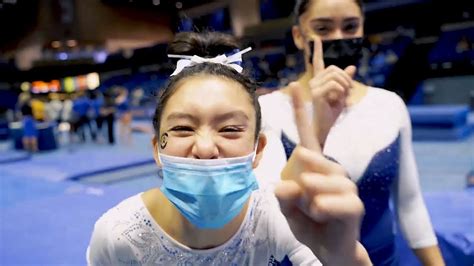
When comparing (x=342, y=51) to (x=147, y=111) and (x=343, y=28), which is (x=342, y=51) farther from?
(x=147, y=111)

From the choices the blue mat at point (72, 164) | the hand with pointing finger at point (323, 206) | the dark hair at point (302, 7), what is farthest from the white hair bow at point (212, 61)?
the blue mat at point (72, 164)

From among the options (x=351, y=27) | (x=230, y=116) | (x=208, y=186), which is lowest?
(x=208, y=186)

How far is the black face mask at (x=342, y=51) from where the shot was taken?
3.52 feet

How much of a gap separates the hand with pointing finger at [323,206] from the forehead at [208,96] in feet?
1.00

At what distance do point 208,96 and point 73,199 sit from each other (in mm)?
3361

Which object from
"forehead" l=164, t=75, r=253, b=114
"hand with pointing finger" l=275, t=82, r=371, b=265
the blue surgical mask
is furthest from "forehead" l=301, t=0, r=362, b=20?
"hand with pointing finger" l=275, t=82, r=371, b=265

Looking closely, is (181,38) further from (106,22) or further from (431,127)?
(431,127)

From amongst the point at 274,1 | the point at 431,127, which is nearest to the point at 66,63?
the point at 274,1

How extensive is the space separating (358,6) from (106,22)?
10.8 ft

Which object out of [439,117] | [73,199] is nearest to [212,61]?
[73,199]

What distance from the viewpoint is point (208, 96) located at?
0.84 meters

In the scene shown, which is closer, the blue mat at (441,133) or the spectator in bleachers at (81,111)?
the blue mat at (441,133)

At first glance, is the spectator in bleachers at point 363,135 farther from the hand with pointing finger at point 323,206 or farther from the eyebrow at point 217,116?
the hand with pointing finger at point 323,206

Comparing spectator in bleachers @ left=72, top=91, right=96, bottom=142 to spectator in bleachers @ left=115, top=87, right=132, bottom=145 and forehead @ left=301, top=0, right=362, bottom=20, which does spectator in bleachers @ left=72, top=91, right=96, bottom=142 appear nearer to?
spectator in bleachers @ left=115, top=87, right=132, bottom=145
